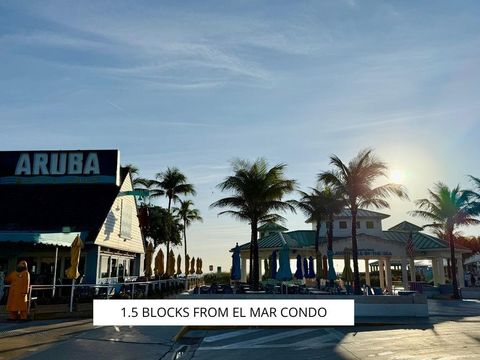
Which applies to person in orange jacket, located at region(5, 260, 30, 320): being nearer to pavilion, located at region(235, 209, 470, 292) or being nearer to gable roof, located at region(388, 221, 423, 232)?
pavilion, located at region(235, 209, 470, 292)

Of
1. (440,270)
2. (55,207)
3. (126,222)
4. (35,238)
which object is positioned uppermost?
(55,207)

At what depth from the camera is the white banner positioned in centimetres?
1367

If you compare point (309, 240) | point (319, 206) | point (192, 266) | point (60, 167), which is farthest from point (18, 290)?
point (309, 240)

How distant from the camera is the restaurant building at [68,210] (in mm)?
21953

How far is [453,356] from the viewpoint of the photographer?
30.6 ft

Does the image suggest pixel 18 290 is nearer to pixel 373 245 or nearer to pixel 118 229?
pixel 118 229

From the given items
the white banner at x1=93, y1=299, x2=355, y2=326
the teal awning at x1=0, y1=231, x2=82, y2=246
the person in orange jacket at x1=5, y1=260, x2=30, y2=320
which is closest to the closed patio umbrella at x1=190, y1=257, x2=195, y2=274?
the teal awning at x1=0, y1=231, x2=82, y2=246

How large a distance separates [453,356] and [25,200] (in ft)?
74.8

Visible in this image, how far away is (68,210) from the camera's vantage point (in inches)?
924

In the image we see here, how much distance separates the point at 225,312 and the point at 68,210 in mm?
11721

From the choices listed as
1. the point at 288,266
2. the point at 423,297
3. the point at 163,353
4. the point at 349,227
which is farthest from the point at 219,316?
the point at 349,227

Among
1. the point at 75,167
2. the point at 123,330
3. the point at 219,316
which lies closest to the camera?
the point at 123,330

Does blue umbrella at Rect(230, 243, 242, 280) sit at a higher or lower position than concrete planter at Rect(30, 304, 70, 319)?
higher

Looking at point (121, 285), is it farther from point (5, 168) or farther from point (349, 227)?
point (349, 227)
